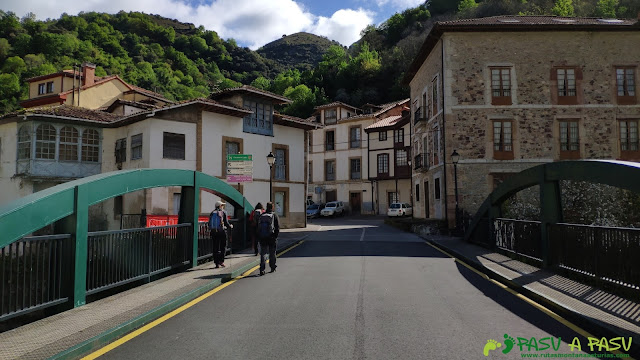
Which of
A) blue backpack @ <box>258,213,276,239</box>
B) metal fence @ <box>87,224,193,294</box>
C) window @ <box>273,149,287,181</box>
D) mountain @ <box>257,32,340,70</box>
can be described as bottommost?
metal fence @ <box>87,224,193,294</box>

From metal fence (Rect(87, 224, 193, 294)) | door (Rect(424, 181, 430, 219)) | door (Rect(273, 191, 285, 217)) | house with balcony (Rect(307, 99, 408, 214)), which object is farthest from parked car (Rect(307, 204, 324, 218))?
metal fence (Rect(87, 224, 193, 294))

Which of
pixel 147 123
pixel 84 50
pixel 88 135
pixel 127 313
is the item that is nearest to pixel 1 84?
pixel 84 50

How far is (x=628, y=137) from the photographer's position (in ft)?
89.3

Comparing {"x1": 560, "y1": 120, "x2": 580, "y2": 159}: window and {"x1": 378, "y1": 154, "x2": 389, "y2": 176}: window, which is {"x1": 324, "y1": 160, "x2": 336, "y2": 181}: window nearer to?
{"x1": 378, "y1": 154, "x2": 389, "y2": 176}: window

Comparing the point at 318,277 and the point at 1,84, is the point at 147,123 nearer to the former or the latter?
the point at 318,277

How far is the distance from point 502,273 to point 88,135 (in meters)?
26.0

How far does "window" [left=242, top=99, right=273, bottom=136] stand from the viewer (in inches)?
1185

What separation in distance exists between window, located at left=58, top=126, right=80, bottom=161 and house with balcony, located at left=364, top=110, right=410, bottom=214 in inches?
1250

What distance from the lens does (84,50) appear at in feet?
263

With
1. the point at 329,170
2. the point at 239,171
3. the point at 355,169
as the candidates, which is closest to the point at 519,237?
the point at 239,171

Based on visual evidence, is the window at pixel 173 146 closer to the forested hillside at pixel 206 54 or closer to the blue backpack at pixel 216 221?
the blue backpack at pixel 216 221

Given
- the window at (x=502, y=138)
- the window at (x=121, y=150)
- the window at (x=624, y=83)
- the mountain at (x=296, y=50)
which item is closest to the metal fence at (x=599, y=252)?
the window at (x=502, y=138)

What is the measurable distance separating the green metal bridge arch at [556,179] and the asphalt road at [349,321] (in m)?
2.21

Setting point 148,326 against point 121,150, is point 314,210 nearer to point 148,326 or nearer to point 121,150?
point 121,150
